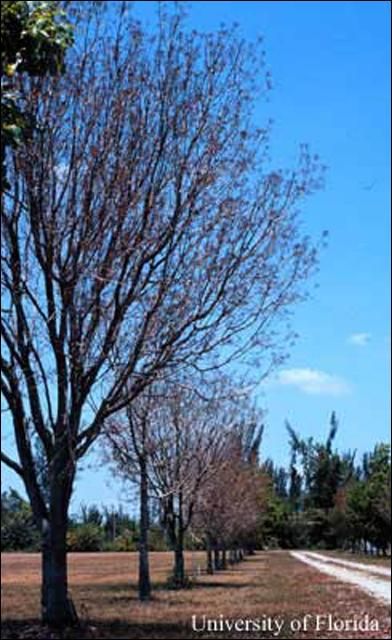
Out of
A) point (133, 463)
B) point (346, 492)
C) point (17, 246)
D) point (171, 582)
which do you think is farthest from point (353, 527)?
point (17, 246)

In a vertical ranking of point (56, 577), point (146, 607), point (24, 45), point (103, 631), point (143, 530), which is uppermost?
point (24, 45)

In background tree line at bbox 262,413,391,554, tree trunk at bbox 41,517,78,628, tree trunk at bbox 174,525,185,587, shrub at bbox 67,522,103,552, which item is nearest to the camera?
shrub at bbox 67,522,103,552

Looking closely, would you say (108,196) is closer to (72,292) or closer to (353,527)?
(72,292)

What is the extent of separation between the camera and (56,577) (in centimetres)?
1416

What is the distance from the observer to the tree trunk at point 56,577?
45.3ft

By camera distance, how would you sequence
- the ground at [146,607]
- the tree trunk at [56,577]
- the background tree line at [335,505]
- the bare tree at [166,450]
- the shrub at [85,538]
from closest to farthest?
the ground at [146,607] → the shrub at [85,538] → the tree trunk at [56,577] → the bare tree at [166,450] → the background tree line at [335,505]

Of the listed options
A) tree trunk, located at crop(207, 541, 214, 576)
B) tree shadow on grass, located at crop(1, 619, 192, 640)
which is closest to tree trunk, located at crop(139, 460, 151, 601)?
tree shadow on grass, located at crop(1, 619, 192, 640)

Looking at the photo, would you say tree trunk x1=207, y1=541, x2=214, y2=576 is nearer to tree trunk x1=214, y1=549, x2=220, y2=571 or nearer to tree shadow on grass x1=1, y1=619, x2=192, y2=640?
tree trunk x1=214, y1=549, x2=220, y2=571

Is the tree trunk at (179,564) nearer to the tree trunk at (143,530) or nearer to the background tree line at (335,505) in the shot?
the tree trunk at (143,530)

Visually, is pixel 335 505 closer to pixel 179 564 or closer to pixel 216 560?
pixel 216 560

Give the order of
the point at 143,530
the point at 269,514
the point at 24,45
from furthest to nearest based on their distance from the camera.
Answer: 1. the point at 269,514
2. the point at 143,530
3. the point at 24,45

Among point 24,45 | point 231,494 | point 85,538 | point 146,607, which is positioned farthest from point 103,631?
point 231,494

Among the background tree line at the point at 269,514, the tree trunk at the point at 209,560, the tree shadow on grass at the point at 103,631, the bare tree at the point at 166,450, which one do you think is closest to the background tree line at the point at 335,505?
the background tree line at the point at 269,514

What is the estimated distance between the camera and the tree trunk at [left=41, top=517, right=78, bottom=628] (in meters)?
13.8
